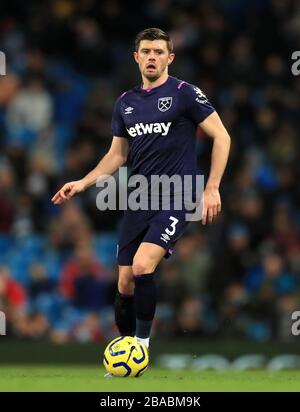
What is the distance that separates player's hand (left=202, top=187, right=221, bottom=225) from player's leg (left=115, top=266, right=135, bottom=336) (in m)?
0.89

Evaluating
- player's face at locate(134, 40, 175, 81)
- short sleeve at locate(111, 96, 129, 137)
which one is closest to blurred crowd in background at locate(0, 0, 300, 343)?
short sleeve at locate(111, 96, 129, 137)

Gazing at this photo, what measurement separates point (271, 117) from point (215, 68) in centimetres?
114

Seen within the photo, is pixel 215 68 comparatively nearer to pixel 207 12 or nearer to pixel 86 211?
pixel 207 12

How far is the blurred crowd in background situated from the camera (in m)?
13.3

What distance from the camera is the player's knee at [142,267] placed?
885 centimetres

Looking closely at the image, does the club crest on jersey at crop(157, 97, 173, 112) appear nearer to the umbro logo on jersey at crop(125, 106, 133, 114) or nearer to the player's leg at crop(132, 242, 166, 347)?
the umbro logo on jersey at crop(125, 106, 133, 114)

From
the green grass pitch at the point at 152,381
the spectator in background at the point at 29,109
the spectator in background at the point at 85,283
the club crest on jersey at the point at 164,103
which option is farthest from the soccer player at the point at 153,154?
the spectator in background at the point at 29,109

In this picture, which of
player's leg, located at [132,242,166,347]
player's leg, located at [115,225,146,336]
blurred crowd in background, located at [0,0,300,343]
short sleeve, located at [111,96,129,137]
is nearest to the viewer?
player's leg, located at [132,242,166,347]

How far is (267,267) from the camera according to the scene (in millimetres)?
13695

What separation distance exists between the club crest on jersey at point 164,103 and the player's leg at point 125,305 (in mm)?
1226

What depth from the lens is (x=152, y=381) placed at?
880 cm

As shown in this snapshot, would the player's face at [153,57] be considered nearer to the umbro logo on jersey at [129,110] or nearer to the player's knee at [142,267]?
the umbro logo on jersey at [129,110]

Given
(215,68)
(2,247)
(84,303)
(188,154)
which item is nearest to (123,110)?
(188,154)

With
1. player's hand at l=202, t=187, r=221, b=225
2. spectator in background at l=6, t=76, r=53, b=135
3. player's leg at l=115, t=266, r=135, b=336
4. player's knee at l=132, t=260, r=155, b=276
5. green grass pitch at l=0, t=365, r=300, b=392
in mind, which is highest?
A: spectator in background at l=6, t=76, r=53, b=135
